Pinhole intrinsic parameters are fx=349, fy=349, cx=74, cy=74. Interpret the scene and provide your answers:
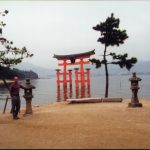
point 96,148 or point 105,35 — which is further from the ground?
point 105,35

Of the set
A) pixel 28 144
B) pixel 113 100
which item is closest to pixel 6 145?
pixel 28 144

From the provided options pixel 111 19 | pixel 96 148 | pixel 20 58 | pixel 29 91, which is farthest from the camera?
pixel 111 19

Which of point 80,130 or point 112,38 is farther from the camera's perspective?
point 112,38

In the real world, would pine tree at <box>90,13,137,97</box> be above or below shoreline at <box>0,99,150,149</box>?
above

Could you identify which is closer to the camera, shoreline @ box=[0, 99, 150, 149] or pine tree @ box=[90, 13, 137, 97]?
shoreline @ box=[0, 99, 150, 149]

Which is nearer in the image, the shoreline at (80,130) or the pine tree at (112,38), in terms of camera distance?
the shoreline at (80,130)

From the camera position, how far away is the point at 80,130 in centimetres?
1144

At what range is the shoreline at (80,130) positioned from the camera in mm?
9656

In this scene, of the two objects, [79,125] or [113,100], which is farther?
[113,100]

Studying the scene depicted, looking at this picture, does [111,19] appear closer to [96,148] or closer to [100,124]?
[100,124]

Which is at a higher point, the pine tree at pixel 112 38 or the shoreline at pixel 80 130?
the pine tree at pixel 112 38

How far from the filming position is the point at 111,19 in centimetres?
2723

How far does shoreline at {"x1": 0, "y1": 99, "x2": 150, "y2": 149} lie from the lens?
9.66 m

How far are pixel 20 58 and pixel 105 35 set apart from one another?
33.2 feet
